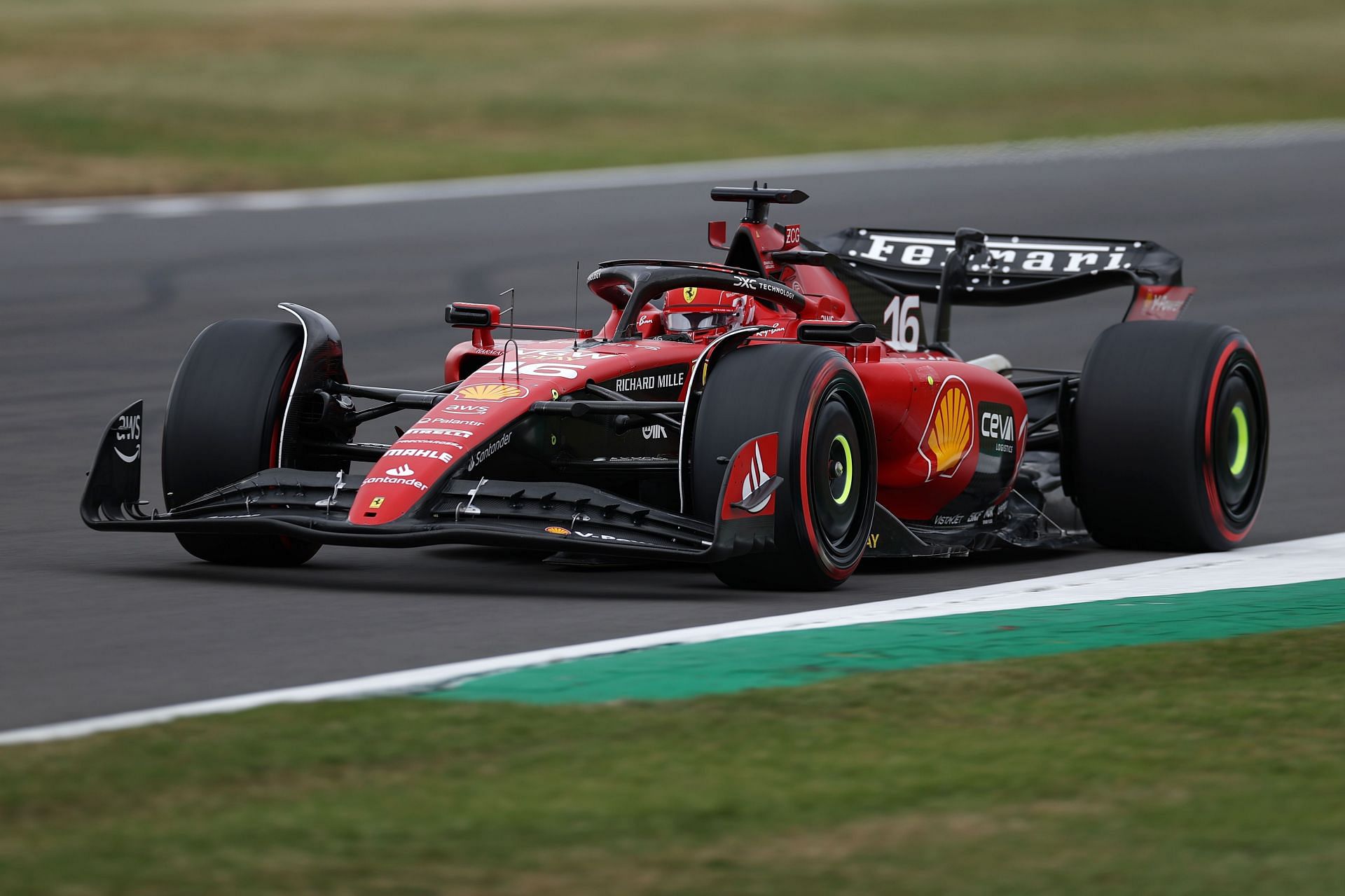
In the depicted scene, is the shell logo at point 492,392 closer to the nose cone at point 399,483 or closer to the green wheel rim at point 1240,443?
the nose cone at point 399,483

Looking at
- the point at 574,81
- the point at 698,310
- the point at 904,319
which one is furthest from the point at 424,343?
the point at 574,81

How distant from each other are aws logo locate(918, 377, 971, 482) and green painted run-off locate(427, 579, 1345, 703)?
1401 mm

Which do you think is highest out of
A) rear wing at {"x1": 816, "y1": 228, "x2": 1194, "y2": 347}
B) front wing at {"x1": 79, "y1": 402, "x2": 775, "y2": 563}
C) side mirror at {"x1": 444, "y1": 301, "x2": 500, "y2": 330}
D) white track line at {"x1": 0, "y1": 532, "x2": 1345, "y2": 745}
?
rear wing at {"x1": 816, "y1": 228, "x2": 1194, "y2": 347}

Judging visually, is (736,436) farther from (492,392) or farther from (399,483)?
(399,483)

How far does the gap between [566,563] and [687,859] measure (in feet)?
14.9

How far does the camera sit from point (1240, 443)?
10492 millimetres

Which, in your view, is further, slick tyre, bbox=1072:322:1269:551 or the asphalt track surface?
slick tyre, bbox=1072:322:1269:551

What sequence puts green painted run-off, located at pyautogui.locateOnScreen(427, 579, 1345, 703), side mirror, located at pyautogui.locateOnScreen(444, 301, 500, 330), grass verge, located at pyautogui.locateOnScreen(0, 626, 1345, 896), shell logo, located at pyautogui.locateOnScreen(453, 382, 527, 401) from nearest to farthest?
grass verge, located at pyautogui.locateOnScreen(0, 626, 1345, 896)
green painted run-off, located at pyautogui.locateOnScreen(427, 579, 1345, 703)
shell logo, located at pyautogui.locateOnScreen(453, 382, 527, 401)
side mirror, located at pyautogui.locateOnScreen(444, 301, 500, 330)

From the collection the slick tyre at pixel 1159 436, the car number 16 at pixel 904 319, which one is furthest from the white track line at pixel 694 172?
the slick tyre at pixel 1159 436

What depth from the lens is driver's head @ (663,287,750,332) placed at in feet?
31.7

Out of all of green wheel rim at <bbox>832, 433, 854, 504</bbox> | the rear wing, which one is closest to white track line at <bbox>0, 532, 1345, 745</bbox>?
green wheel rim at <bbox>832, 433, 854, 504</bbox>

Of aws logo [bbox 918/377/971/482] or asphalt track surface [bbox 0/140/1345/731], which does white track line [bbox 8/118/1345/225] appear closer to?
asphalt track surface [bbox 0/140/1345/731]

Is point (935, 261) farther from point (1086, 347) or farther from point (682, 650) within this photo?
point (1086, 347)

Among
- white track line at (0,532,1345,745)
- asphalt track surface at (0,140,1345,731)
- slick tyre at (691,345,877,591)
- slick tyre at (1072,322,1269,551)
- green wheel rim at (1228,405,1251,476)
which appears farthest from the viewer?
green wheel rim at (1228,405,1251,476)
